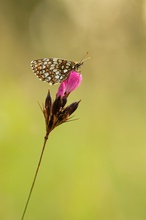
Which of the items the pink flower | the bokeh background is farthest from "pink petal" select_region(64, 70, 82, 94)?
the bokeh background

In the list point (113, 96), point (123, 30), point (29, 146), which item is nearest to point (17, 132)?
point (29, 146)

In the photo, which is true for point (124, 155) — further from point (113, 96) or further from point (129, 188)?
point (113, 96)

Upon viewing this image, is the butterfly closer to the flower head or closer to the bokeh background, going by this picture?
the flower head

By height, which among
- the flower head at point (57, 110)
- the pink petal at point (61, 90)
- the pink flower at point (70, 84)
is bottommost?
the flower head at point (57, 110)

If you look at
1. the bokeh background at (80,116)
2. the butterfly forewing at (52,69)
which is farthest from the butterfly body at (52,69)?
the bokeh background at (80,116)

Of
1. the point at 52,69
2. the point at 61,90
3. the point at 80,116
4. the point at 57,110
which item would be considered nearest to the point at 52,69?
the point at 52,69

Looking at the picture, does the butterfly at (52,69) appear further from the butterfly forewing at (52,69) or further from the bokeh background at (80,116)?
the bokeh background at (80,116)
